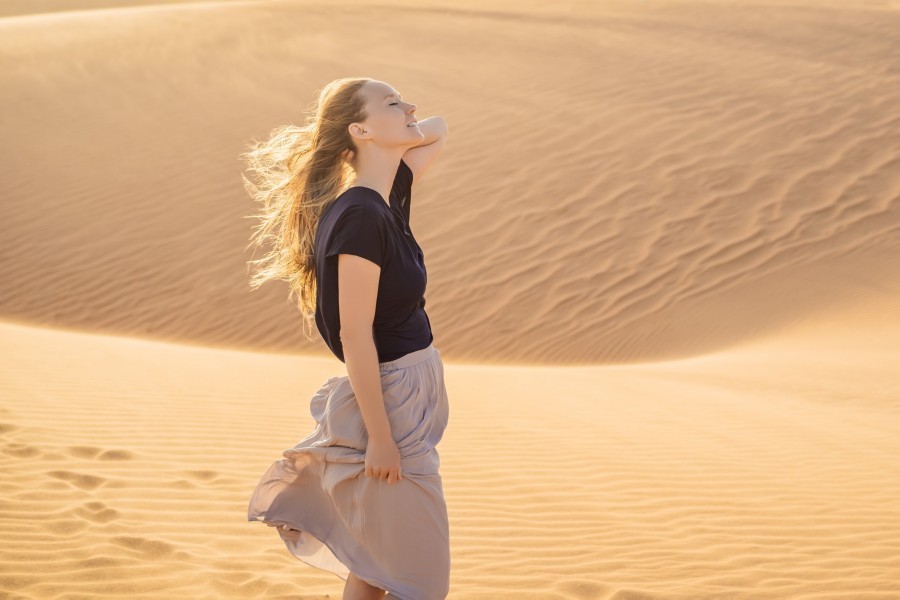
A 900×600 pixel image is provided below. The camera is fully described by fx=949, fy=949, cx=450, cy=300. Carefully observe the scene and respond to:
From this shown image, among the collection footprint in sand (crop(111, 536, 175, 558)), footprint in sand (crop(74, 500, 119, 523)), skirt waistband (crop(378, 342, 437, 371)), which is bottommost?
footprint in sand (crop(111, 536, 175, 558))

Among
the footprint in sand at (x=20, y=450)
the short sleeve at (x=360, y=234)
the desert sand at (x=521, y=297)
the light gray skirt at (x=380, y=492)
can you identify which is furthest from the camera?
the footprint in sand at (x=20, y=450)

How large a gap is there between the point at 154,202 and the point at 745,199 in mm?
8466

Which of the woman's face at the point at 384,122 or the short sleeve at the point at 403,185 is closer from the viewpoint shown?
the woman's face at the point at 384,122

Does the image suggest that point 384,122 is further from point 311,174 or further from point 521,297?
point 521,297

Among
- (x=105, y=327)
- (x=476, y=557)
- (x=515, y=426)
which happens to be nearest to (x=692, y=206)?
(x=515, y=426)

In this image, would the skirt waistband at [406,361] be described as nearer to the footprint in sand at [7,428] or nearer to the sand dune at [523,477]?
the sand dune at [523,477]

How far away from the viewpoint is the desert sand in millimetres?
4699

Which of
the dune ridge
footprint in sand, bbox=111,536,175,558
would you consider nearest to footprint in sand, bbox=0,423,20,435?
footprint in sand, bbox=111,536,175,558

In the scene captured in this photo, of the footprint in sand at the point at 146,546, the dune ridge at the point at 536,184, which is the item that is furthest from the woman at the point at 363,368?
the dune ridge at the point at 536,184

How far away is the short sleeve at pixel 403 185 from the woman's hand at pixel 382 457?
0.74 meters

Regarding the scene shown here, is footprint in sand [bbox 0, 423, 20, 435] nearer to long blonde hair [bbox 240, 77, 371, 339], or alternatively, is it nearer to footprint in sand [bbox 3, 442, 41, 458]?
footprint in sand [bbox 3, 442, 41, 458]

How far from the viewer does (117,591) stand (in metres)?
3.96

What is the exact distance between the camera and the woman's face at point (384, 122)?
2463mm

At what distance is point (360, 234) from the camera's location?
89.7 inches
